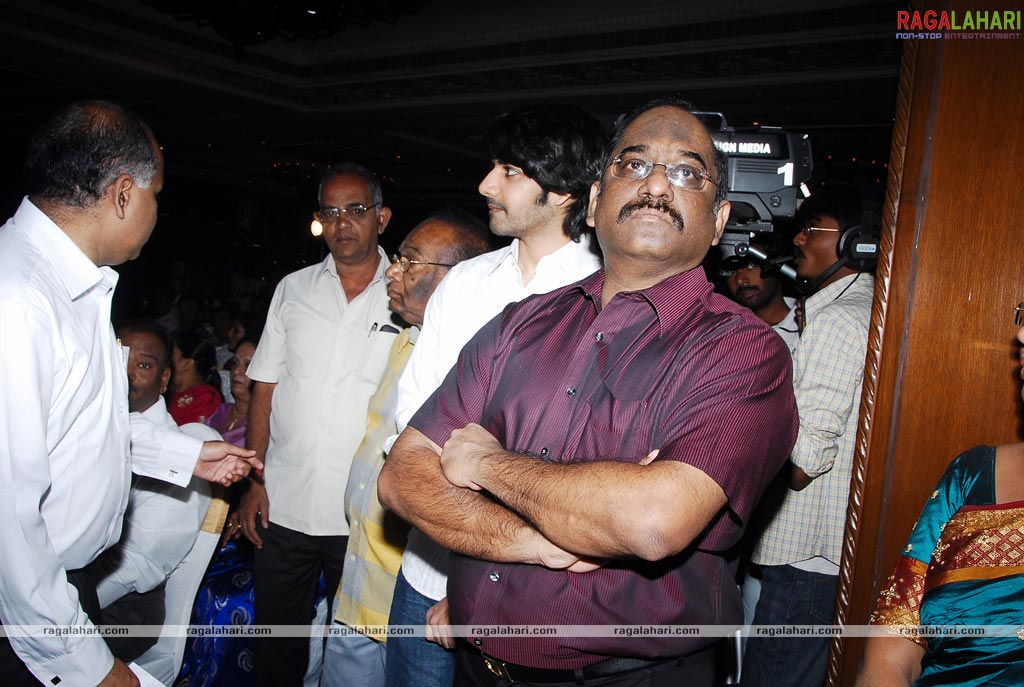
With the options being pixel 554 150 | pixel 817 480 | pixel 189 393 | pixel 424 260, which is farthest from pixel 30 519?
pixel 189 393

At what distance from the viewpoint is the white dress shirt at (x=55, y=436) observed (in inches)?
55.9

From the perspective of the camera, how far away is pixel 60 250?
5.32ft

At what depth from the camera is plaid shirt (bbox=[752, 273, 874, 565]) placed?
2.21 metres

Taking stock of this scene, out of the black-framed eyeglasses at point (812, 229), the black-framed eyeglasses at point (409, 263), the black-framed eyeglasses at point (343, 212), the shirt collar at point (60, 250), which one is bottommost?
the shirt collar at point (60, 250)

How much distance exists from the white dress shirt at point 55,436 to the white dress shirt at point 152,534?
0.49 meters

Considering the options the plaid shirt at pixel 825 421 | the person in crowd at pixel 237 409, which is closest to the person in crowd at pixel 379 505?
the plaid shirt at pixel 825 421

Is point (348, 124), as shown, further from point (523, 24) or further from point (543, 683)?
point (543, 683)

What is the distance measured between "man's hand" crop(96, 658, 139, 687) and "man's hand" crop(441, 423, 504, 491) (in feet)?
2.71

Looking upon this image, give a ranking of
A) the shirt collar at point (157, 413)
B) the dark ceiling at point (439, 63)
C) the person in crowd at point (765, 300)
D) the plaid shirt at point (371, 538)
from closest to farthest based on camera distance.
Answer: the plaid shirt at point (371, 538)
the shirt collar at point (157, 413)
the person in crowd at point (765, 300)
the dark ceiling at point (439, 63)

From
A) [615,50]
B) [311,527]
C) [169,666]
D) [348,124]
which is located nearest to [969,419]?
[311,527]

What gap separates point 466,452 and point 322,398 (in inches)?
56.5

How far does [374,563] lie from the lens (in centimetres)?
212

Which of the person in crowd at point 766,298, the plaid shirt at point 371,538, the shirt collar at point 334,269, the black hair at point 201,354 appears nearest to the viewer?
the plaid shirt at point 371,538

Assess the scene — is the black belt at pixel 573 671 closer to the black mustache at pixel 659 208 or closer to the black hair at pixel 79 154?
the black mustache at pixel 659 208
